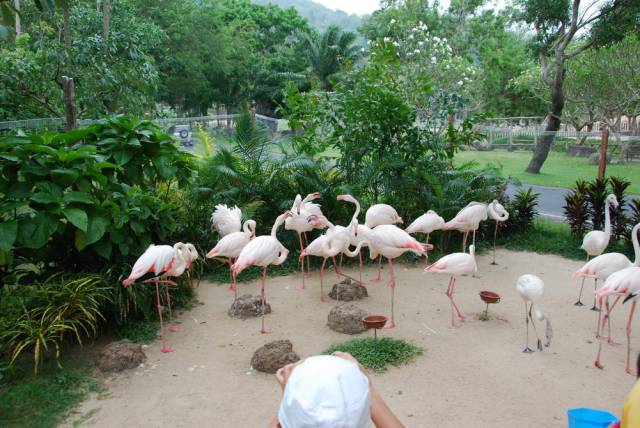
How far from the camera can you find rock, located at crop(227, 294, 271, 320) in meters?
5.70

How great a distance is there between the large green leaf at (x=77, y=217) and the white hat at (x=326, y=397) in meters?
3.50

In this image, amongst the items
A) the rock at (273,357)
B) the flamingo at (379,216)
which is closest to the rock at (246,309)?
the rock at (273,357)

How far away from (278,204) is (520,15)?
8.83m

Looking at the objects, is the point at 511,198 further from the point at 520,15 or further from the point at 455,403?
the point at 455,403

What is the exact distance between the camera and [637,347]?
15.9 feet

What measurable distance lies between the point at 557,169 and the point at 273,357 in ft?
30.1

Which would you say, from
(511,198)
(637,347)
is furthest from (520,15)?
(637,347)

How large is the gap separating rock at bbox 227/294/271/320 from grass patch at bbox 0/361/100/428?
174 centimetres

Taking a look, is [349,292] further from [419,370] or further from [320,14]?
[320,14]

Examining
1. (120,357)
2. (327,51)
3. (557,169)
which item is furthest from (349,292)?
(327,51)

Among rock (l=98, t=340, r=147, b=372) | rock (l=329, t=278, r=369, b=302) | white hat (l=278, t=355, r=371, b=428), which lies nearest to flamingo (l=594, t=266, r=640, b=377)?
rock (l=329, t=278, r=369, b=302)

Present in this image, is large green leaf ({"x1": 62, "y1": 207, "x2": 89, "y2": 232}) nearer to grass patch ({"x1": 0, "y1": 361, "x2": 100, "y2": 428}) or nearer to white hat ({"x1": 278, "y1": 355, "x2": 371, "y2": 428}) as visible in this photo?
grass patch ({"x1": 0, "y1": 361, "x2": 100, "y2": 428})

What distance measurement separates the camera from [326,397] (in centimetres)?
141

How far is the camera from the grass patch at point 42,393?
369 cm
